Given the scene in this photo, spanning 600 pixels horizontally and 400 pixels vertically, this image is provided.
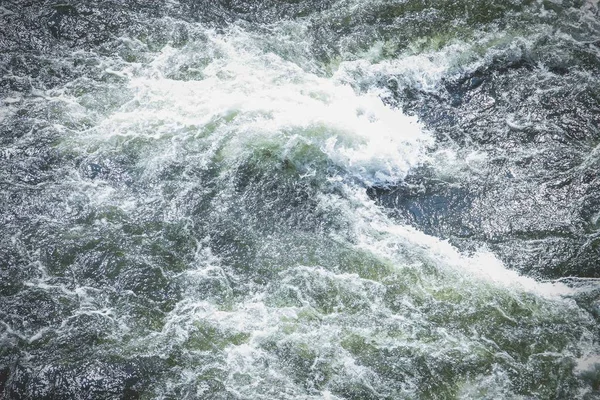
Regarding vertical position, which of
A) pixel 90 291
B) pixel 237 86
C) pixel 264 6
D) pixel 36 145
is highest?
pixel 264 6

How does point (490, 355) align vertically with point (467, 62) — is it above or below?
below

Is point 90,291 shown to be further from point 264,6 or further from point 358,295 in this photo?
point 264,6

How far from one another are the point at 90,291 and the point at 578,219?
680cm

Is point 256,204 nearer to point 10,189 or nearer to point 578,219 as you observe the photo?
point 10,189

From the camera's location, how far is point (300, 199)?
6.76m

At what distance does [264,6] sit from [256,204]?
4.52 m

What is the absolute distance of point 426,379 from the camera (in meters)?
5.25

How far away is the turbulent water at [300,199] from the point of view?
17.6 ft

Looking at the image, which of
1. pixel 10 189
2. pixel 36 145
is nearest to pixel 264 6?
pixel 36 145

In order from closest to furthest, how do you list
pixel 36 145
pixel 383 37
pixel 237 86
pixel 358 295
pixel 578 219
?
pixel 358 295, pixel 578 219, pixel 36 145, pixel 237 86, pixel 383 37

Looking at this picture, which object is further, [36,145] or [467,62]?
[467,62]

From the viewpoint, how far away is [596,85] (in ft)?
24.8

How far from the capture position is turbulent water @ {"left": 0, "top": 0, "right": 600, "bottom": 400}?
5367 mm

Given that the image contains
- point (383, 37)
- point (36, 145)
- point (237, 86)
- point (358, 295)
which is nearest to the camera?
point (358, 295)
